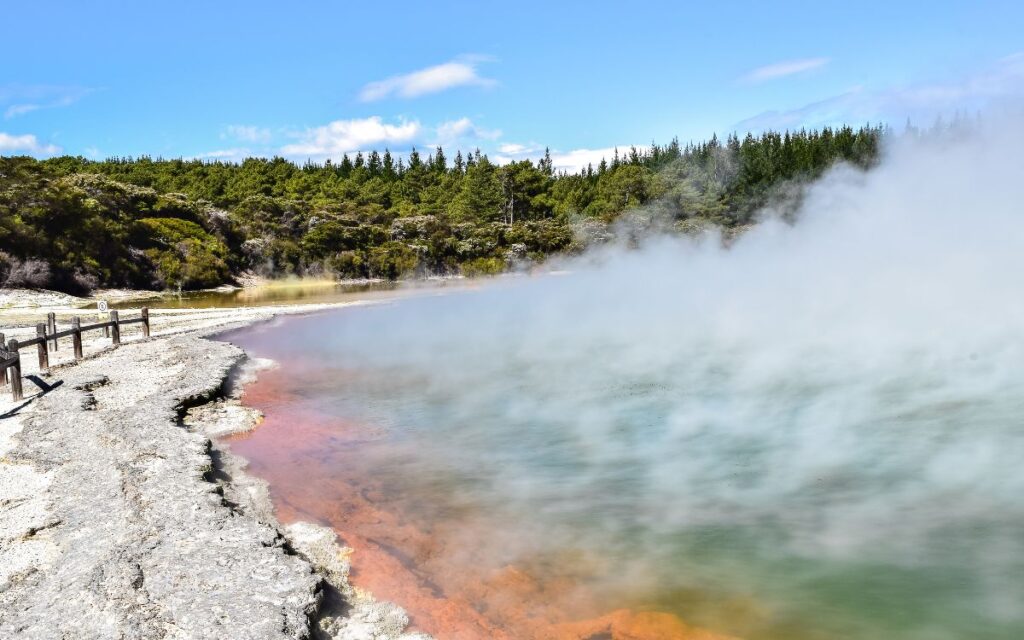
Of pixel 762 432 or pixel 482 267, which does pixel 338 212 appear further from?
pixel 762 432

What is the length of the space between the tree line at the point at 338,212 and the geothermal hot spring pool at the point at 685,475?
21671 mm

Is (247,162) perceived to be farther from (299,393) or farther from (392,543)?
(392,543)

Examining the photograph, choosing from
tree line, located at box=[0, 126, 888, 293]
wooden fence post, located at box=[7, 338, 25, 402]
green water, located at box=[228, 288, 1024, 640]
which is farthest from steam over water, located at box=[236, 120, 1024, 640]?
tree line, located at box=[0, 126, 888, 293]

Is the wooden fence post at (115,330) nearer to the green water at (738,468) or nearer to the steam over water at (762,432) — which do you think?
the steam over water at (762,432)

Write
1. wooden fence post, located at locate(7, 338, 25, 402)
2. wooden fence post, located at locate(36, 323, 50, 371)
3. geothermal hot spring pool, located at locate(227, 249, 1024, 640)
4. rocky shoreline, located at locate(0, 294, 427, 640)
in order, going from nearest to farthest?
rocky shoreline, located at locate(0, 294, 427, 640) < geothermal hot spring pool, located at locate(227, 249, 1024, 640) < wooden fence post, located at locate(7, 338, 25, 402) < wooden fence post, located at locate(36, 323, 50, 371)

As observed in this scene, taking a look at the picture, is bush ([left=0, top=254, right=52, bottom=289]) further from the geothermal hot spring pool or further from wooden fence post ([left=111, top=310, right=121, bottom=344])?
the geothermal hot spring pool

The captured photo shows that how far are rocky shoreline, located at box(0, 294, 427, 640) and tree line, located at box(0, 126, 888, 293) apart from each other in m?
25.0

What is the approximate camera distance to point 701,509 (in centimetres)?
685

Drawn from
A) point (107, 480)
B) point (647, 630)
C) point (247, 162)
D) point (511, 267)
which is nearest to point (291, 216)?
point (511, 267)

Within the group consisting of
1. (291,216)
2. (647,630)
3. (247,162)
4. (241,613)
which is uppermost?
(247,162)

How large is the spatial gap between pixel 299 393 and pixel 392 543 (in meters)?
6.37

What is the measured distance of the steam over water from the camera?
17.9 feet

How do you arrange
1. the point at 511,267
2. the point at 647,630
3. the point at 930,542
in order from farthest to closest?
the point at 511,267 < the point at 930,542 < the point at 647,630

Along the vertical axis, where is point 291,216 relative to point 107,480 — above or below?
above
